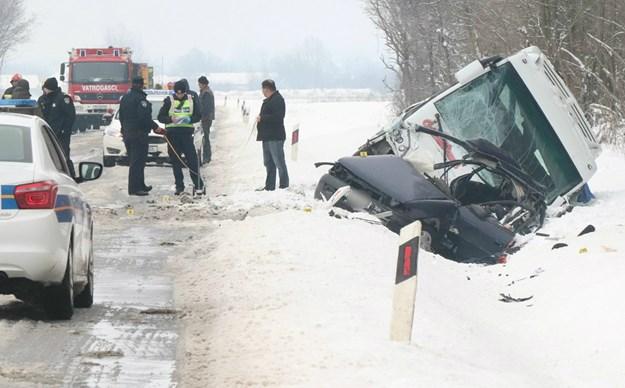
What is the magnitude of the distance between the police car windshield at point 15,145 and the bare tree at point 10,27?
96.4 meters

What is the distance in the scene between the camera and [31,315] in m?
Result: 9.23

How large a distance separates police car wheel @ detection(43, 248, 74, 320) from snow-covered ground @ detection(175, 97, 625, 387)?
88 cm

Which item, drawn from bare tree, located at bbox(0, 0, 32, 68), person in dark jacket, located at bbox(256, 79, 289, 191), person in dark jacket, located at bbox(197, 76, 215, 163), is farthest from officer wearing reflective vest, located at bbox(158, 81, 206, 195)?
bare tree, located at bbox(0, 0, 32, 68)

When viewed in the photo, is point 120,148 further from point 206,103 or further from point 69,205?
point 69,205

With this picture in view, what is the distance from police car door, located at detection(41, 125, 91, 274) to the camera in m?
8.75

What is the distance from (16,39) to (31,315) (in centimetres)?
9962

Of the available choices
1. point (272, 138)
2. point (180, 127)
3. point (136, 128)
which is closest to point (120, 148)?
point (136, 128)

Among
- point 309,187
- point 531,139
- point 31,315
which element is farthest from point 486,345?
point 309,187

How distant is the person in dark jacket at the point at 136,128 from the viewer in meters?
20.1

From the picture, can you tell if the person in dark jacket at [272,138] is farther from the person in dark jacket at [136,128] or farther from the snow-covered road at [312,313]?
the snow-covered road at [312,313]

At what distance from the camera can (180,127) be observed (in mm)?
20234

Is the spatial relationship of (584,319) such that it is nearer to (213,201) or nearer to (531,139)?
(531,139)

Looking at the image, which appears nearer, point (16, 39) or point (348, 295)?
point (348, 295)

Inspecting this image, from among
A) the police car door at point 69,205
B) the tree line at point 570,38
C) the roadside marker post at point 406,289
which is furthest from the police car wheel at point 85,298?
the tree line at point 570,38
